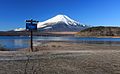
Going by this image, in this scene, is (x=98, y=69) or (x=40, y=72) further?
(x=98, y=69)

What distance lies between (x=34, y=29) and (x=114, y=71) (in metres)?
16.6

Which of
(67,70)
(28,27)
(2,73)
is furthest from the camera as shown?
(28,27)

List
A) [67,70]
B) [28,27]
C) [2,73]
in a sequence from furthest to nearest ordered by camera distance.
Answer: [28,27]
[67,70]
[2,73]

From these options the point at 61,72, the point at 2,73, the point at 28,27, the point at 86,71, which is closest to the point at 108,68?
the point at 86,71

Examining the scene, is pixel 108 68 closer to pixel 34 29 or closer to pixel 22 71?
pixel 22 71

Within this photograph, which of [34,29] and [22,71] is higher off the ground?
[34,29]

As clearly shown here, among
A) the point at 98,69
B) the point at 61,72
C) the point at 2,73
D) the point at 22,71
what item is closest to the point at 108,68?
the point at 98,69

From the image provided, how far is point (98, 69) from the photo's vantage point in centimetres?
1609

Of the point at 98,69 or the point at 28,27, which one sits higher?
the point at 28,27

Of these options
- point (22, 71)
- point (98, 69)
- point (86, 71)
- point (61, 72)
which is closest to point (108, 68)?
point (98, 69)

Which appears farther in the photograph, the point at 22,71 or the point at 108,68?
the point at 108,68

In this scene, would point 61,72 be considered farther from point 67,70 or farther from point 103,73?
point 103,73

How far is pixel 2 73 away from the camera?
14.5 metres

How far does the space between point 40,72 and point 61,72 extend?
3.37 feet
